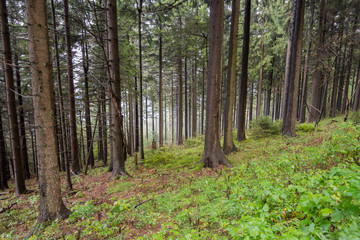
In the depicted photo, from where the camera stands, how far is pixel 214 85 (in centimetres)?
675

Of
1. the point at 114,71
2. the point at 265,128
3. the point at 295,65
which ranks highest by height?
the point at 295,65

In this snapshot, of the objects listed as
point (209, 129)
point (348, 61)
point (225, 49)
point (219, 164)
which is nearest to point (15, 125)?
point (209, 129)

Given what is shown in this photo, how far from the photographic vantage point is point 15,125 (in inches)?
308

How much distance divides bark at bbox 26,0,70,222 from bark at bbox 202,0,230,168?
5250mm

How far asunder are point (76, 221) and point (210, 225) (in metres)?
3.49

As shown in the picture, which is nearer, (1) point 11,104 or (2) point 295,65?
(1) point 11,104

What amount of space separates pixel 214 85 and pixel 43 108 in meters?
5.64

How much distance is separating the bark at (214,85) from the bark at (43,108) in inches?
207

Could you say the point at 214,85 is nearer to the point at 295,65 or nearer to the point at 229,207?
the point at 229,207

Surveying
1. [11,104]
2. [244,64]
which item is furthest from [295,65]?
[11,104]

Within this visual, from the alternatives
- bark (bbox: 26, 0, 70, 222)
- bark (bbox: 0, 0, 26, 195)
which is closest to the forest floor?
bark (bbox: 26, 0, 70, 222)

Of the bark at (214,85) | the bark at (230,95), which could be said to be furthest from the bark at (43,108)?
the bark at (230,95)

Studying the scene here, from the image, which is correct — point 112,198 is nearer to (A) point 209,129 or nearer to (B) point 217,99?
(A) point 209,129

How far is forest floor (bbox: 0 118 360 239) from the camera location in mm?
1937
